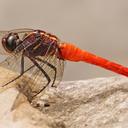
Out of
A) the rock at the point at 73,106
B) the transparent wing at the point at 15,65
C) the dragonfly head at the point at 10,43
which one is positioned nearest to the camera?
the rock at the point at 73,106

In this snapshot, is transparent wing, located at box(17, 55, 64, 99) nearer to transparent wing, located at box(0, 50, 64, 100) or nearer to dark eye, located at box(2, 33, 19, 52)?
transparent wing, located at box(0, 50, 64, 100)

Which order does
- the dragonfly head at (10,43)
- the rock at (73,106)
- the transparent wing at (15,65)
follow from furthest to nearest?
the dragonfly head at (10,43) → the transparent wing at (15,65) → the rock at (73,106)

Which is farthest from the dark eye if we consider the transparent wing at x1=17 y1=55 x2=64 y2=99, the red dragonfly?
the transparent wing at x1=17 y1=55 x2=64 y2=99

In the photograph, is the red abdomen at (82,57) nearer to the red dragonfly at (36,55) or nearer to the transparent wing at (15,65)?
the red dragonfly at (36,55)

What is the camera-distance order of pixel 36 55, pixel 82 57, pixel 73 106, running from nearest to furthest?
1. pixel 73 106
2. pixel 36 55
3. pixel 82 57

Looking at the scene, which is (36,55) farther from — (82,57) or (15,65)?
(82,57)

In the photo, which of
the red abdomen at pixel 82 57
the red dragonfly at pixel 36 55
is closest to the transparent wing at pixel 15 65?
the red dragonfly at pixel 36 55

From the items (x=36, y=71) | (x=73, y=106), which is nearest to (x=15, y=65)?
(x=36, y=71)
